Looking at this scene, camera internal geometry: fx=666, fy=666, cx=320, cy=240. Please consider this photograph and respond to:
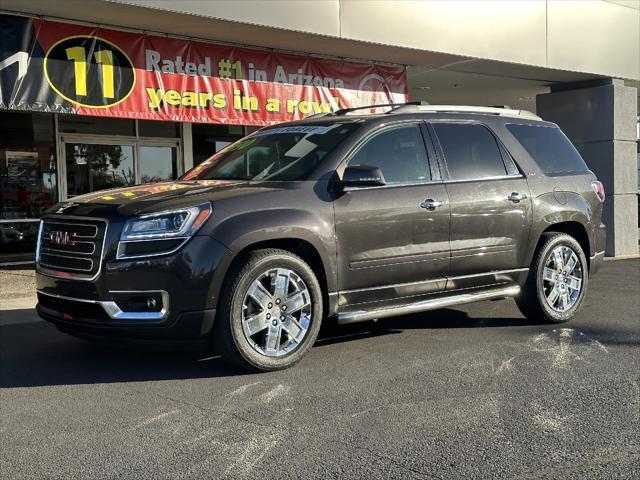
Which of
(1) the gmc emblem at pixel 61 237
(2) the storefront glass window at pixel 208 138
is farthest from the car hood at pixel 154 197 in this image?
(2) the storefront glass window at pixel 208 138

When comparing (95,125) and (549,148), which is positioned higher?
(95,125)

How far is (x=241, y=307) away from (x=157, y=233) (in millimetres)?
774

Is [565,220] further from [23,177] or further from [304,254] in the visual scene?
[23,177]

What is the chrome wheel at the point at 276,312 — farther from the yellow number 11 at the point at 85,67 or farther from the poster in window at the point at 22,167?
the poster in window at the point at 22,167

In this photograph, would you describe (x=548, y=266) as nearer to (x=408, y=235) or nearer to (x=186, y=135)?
(x=408, y=235)

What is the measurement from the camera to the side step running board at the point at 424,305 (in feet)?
17.1

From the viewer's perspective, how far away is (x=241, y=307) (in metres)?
4.68

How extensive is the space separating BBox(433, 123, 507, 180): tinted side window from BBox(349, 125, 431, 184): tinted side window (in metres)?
0.27

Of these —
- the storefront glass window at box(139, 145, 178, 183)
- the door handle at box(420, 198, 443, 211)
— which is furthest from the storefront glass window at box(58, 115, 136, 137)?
the door handle at box(420, 198, 443, 211)

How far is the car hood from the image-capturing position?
15.1 feet

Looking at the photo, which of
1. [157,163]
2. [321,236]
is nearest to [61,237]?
[321,236]

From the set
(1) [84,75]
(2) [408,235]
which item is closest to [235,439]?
(2) [408,235]

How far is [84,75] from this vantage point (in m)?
9.20

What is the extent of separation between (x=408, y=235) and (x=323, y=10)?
559 centimetres
